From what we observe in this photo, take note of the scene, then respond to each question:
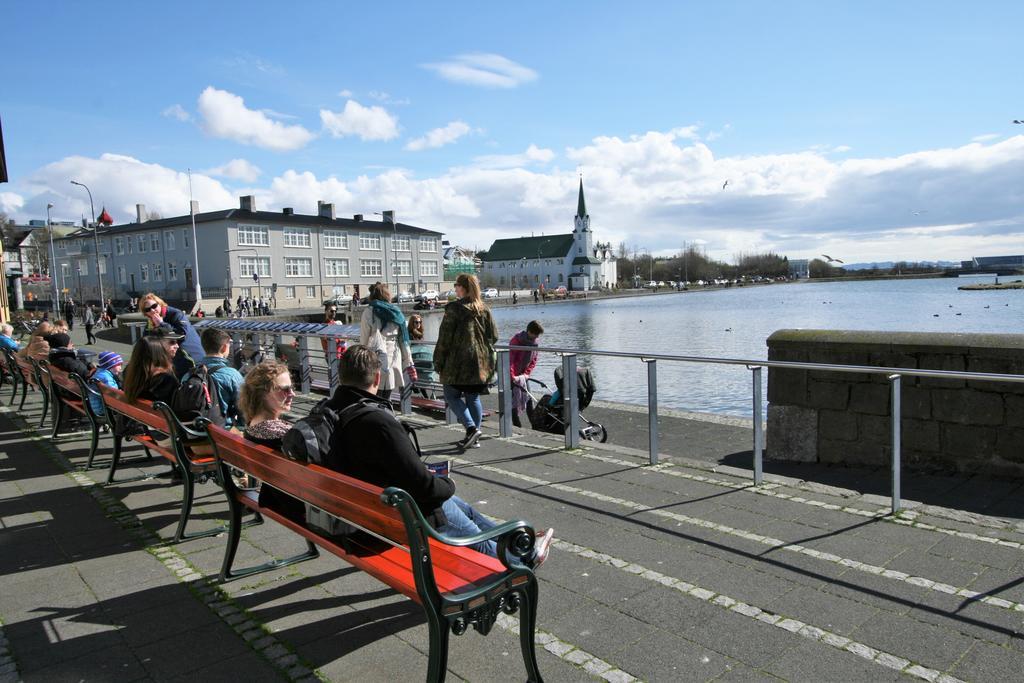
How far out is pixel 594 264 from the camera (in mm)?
157375

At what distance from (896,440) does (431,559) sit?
3.56 metres

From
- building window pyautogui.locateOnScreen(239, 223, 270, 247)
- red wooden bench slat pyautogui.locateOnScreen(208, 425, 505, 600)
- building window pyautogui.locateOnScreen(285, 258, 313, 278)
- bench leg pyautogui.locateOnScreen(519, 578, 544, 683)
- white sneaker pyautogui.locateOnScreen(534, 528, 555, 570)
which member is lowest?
bench leg pyautogui.locateOnScreen(519, 578, 544, 683)

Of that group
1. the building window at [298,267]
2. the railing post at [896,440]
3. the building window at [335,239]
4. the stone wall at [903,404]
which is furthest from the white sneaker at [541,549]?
the building window at [335,239]

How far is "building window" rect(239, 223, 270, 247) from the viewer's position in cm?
7600

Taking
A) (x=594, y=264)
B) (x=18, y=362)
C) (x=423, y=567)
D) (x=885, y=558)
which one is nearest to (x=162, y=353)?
(x=423, y=567)

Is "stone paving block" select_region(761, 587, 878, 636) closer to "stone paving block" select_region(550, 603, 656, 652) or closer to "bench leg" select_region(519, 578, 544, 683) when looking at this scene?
"stone paving block" select_region(550, 603, 656, 652)

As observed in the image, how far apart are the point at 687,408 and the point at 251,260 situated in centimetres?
7191

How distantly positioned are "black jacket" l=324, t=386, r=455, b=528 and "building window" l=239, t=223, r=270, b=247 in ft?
257

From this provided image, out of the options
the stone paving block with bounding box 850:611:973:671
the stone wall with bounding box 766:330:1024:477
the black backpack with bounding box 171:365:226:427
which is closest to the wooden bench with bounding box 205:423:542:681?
the stone paving block with bounding box 850:611:973:671

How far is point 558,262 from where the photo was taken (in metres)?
160

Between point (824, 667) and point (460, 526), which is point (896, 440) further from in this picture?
point (460, 526)

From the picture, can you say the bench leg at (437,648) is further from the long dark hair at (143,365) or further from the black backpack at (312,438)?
the long dark hair at (143,365)

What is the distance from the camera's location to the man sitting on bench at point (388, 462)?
10.5 feet

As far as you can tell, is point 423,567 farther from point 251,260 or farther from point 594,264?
point 594,264
